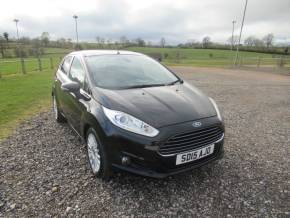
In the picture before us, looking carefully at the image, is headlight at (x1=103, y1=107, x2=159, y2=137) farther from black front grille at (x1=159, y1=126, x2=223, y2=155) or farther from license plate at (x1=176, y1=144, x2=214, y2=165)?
license plate at (x1=176, y1=144, x2=214, y2=165)

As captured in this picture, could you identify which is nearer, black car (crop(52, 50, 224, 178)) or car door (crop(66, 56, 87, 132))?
black car (crop(52, 50, 224, 178))

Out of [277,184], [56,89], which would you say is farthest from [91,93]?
[277,184]

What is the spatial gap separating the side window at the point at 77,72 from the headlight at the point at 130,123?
43.3 inches

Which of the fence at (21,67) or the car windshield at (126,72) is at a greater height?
the car windshield at (126,72)

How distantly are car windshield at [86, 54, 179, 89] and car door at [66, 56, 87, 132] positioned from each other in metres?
0.19

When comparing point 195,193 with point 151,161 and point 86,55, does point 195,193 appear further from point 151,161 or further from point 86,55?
point 86,55

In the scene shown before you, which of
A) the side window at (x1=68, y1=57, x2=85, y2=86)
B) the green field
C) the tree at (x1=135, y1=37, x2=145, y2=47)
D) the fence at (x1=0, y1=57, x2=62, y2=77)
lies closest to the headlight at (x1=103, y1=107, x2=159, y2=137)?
the side window at (x1=68, y1=57, x2=85, y2=86)

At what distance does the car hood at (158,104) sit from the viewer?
8.43ft

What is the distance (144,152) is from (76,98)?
157cm

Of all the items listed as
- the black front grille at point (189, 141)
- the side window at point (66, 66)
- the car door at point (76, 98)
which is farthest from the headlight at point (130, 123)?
the side window at point (66, 66)

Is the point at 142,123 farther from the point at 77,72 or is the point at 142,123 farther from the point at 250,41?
the point at 250,41

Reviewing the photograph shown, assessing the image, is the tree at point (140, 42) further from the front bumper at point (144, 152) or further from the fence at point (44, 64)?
the front bumper at point (144, 152)

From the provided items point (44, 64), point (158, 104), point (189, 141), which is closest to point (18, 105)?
point (158, 104)

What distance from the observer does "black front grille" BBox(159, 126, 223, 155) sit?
2439 mm
